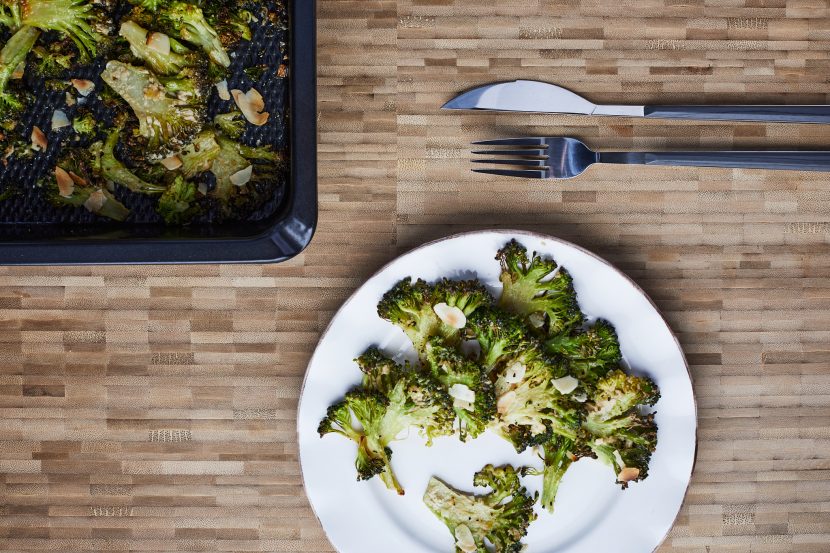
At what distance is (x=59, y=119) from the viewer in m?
1.20

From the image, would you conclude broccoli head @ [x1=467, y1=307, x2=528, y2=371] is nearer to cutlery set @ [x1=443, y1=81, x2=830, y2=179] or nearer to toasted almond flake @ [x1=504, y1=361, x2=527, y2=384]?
toasted almond flake @ [x1=504, y1=361, x2=527, y2=384]

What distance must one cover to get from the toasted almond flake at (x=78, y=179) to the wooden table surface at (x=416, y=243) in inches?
9.5

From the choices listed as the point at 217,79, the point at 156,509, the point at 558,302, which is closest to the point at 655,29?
the point at 558,302

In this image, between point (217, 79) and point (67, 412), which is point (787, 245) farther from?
point (67, 412)

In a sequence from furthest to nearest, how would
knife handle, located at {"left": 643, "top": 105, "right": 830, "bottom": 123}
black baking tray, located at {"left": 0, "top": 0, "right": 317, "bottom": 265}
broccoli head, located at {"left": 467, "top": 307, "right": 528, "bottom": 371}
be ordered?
knife handle, located at {"left": 643, "top": 105, "right": 830, "bottom": 123}
broccoli head, located at {"left": 467, "top": 307, "right": 528, "bottom": 371}
black baking tray, located at {"left": 0, "top": 0, "right": 317, "bottom": 265}

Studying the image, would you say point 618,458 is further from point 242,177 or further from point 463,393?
point 242,177

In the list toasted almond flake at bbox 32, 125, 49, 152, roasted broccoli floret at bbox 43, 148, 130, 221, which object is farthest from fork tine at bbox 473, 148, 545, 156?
toasted almond flake at bbox 32, 125, 49, 152

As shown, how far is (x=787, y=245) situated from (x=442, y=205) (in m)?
0.74

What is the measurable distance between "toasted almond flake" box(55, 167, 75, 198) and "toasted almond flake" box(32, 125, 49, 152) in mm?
61

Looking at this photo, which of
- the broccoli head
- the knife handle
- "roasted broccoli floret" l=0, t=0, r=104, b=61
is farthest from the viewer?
the knife handle

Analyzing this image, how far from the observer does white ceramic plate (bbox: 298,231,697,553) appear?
129 centimetres

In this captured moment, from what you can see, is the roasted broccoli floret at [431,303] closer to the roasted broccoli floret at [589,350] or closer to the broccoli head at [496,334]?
the broccoli head at [496,334]

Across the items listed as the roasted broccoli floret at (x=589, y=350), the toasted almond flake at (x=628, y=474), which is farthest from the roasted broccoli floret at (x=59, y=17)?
the toasted almond flake at (x=628, y=474)

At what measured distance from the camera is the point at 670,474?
1317 millimetres
